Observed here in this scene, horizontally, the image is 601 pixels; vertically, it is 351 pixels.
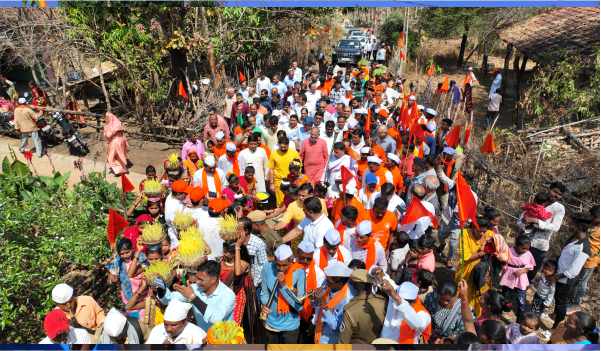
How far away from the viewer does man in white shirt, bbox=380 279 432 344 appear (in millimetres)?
2955

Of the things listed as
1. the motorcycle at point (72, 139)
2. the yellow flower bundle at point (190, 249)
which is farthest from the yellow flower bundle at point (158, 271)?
the motorcycle at point (72, 139)

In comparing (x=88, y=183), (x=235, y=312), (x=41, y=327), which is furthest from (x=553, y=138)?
(x=41, y=327)

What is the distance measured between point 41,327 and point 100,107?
38.5 feet

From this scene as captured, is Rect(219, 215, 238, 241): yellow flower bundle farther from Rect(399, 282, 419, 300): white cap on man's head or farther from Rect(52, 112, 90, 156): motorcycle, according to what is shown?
Rect(52, 112, 90, 156): motorcycle

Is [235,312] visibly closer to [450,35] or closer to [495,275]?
[495,275]

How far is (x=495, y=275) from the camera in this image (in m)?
4.31

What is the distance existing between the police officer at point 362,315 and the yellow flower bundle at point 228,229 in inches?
49.4

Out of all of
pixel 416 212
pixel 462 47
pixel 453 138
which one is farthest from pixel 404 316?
pixel 462 47

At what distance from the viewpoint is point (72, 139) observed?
10.4 meters

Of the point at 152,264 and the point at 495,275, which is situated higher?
the point at 152,264

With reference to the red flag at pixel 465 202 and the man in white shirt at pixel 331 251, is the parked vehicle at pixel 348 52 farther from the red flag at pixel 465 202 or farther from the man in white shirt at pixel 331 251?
the man in white shirt at pixel 331 251

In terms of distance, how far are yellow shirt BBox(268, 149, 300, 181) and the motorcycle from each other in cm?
652

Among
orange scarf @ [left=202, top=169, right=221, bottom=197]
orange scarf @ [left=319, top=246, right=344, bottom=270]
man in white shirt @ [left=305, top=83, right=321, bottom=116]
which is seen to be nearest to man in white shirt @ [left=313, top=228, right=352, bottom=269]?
orange scarf @ [left=319, top=246, right=344, bottom=270]

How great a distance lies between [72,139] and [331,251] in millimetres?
8984
